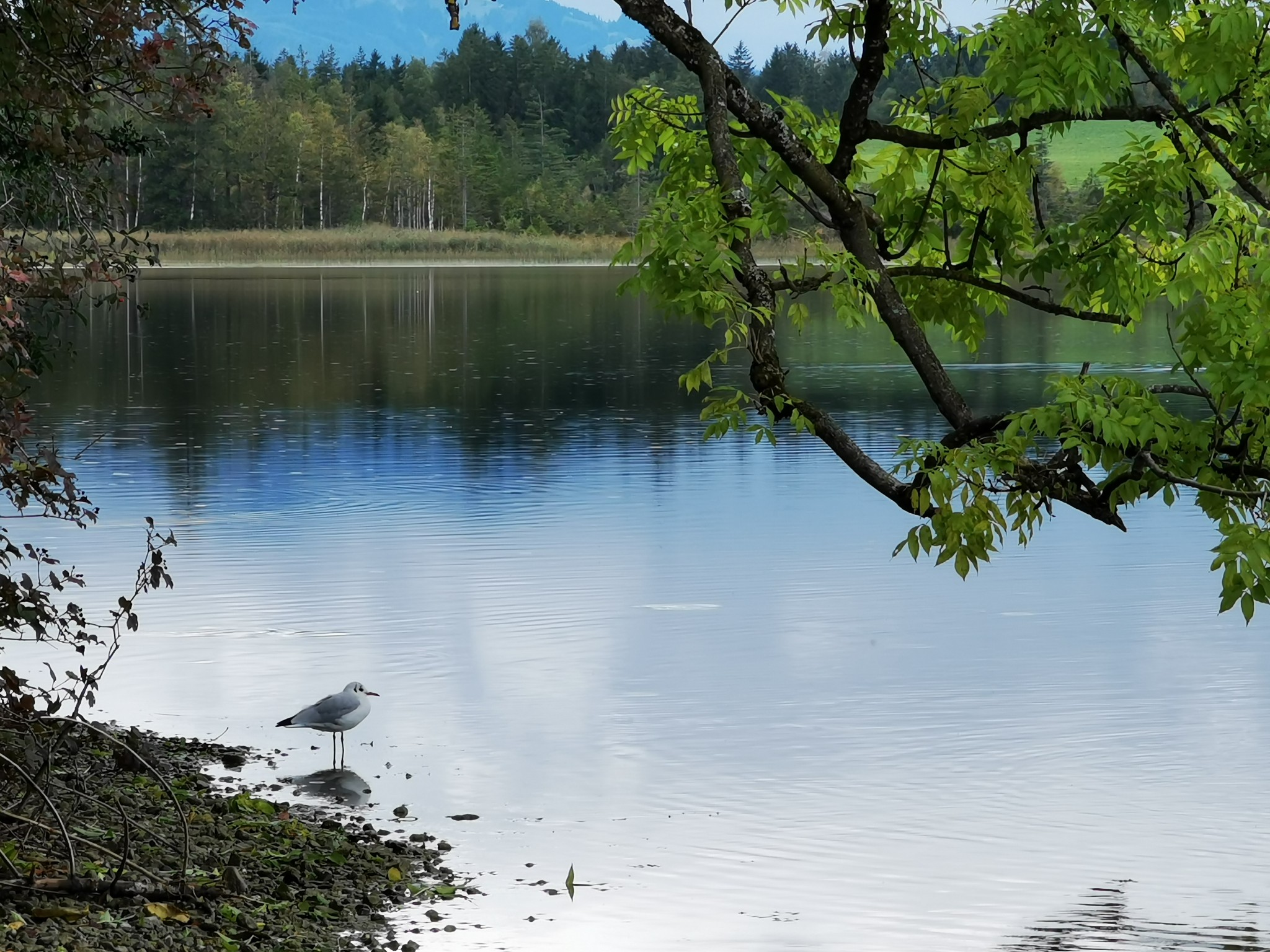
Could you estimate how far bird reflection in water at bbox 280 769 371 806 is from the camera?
10.7 metres

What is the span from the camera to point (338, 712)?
37.0ft

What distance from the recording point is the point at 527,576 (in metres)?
17.2

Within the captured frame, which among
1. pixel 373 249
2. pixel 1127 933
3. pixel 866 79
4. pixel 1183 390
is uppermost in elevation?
pixel 373 249

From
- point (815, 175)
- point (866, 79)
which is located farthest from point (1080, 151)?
point (815, 175)

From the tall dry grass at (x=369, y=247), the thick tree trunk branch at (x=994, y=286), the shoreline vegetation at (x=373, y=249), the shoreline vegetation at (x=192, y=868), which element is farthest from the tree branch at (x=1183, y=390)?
the tall dry grass at (x=369, y=247)

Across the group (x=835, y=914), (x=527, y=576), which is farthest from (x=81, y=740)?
(x=527, y=576)

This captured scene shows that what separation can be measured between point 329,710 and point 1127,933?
4.99 m

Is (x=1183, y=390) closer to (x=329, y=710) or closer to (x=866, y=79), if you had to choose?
(x=866, y=79)

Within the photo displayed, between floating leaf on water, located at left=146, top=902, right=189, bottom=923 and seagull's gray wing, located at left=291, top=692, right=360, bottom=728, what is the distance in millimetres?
3343

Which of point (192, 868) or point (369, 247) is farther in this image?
point (369, 247)

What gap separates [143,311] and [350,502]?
1175 cm

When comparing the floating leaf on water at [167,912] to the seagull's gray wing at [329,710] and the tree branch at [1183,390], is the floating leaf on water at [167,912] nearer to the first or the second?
the seagull's gray wing at [329,710]

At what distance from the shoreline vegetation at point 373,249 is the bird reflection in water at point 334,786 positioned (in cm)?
10869

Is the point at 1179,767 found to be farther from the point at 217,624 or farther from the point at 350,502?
the point at 350,502
